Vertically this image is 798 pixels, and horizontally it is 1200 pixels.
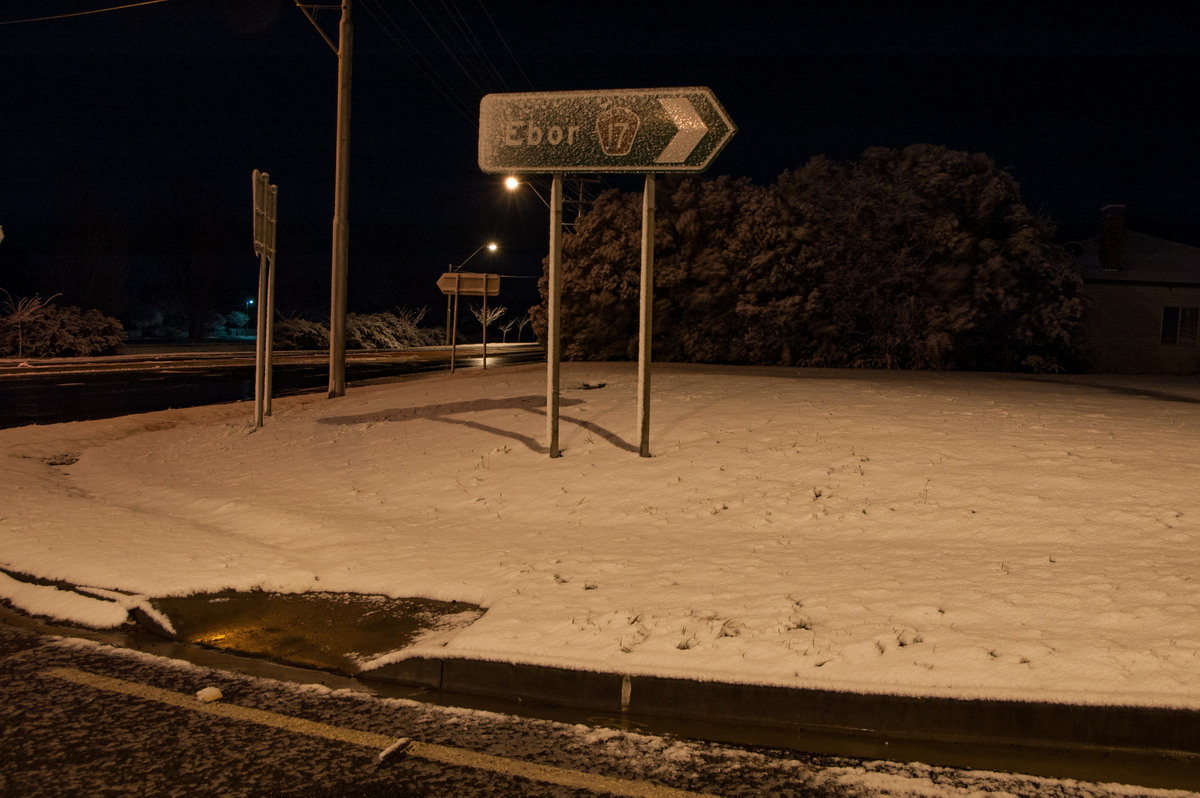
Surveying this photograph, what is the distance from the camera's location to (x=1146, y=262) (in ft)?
108

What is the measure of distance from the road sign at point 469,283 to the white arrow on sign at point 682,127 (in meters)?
15.5

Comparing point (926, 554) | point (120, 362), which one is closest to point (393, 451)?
point (926, 554)

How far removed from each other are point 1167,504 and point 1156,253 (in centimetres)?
3131

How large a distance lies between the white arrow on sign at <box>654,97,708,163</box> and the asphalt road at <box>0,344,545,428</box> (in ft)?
40.2

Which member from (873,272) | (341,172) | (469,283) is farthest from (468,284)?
(873,272)

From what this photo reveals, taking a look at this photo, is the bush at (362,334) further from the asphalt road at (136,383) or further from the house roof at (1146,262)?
the house roof at (1146,262)

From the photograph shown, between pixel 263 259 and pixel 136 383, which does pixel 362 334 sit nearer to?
pixel 136 383

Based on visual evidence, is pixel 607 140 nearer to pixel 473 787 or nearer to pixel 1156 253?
pixel 473 787

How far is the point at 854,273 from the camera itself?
2491 cm

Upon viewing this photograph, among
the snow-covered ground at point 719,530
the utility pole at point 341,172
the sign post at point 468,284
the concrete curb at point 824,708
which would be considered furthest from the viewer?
the sign post at point 468,284

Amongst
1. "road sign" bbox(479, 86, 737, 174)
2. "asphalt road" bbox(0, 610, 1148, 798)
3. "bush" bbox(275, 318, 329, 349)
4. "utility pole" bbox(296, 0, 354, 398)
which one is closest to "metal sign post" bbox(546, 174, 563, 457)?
"road sign" bbox(479, 86, 737, 174)

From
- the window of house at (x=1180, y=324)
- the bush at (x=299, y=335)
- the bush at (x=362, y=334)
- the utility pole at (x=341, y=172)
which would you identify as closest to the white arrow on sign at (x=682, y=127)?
the utility pole at (x=341, y=172)

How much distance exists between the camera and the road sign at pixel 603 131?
354 inches

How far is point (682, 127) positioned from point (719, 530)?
392 cm
